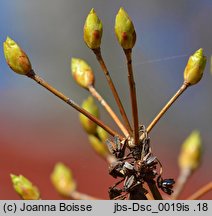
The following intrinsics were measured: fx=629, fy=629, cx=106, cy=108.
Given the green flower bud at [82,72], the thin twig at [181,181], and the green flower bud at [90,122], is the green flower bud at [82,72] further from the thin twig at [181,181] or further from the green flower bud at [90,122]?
the thin twig at [181,181]

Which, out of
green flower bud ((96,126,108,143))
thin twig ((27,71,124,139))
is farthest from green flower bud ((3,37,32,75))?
green flower bud ((96,126,108,143))

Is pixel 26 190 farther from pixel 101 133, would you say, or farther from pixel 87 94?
pixel 87 94

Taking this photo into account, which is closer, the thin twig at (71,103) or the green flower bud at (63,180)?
the thin twig at (71,103)

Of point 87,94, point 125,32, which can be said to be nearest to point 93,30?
point 125,32

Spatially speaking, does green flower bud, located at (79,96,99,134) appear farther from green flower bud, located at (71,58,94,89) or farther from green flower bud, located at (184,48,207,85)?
green flower bud, located at (184,48,207,85)

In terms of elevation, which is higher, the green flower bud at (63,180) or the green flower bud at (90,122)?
the green flower bud at (90,122)

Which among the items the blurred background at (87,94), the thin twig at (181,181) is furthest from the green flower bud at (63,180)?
the blurred background at (87,94)

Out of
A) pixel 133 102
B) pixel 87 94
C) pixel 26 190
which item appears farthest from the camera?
pixel 87 94
